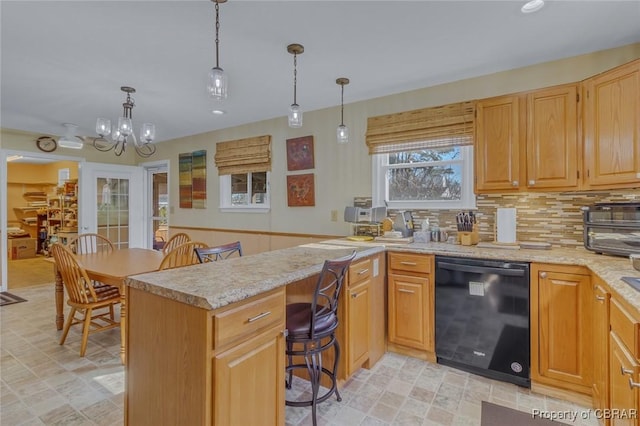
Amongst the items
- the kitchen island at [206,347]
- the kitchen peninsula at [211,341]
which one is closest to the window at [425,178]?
the kitchen peninsula at [211,341]

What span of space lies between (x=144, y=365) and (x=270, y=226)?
2.89 meters

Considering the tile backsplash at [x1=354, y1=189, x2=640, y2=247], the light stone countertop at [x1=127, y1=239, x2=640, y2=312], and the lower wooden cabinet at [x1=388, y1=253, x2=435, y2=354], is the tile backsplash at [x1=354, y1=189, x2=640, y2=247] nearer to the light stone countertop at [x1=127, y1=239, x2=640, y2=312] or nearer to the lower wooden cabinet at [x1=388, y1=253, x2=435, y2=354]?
the light stone countertop at [x1=127, y1=239, x2=640, y2=312]

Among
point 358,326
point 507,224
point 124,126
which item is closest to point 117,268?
point 124,126

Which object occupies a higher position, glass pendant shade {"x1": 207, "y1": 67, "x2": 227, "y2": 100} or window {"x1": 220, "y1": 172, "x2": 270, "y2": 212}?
glass pendant shade {"x1": 207, "y1": 67, "x2": 227, "y2": 100}

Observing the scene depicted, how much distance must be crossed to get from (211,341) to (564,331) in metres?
2.15

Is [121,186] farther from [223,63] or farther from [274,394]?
[274,394]

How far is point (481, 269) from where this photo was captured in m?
2.25

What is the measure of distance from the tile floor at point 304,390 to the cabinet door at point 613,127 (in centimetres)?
151

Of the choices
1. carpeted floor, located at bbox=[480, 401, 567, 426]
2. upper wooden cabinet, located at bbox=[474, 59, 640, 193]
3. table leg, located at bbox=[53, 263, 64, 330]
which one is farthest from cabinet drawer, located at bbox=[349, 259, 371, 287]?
table leg, located at bbox=[53, 263, 64, 330]

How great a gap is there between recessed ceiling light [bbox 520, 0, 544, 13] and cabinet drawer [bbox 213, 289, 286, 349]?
6.94 feet

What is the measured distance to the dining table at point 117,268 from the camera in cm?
244

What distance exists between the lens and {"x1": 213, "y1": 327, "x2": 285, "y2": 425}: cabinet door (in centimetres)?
119

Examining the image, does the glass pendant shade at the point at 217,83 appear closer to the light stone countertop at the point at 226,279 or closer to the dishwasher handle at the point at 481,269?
the light stone countertop at the point at 226,279

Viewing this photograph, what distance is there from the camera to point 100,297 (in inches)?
108
